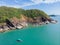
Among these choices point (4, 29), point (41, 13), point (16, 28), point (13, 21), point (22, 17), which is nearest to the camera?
point (4, 29)

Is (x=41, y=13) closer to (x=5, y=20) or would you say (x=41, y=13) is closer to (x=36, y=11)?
(x=36, y=11)

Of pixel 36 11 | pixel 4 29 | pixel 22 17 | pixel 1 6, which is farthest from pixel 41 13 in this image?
pixel 4 29

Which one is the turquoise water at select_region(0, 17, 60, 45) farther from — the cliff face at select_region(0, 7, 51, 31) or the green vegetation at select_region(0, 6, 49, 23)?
the green vegetation at select_region(0, 6, 49, 23)

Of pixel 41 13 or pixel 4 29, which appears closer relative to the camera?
pixel 4 29

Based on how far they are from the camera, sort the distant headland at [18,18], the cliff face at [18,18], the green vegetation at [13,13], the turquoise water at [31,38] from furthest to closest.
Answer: the green vegetation at [13,13] < the cliff face at [18,18] < the distant headland at [18,18] < the turquoise water at [31,38]

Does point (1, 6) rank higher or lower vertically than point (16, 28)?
higher

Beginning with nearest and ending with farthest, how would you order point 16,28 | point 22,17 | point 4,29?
point 4,29
point 16,28
point 22,17

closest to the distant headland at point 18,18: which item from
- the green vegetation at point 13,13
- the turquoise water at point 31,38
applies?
the green vegetation at point 13,13

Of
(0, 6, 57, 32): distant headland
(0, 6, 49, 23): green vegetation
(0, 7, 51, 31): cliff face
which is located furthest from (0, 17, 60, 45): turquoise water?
(0, 6, 49, 23): green vegetation

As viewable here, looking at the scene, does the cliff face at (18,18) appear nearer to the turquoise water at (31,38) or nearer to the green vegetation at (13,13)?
the green vegetation at (13,13)
